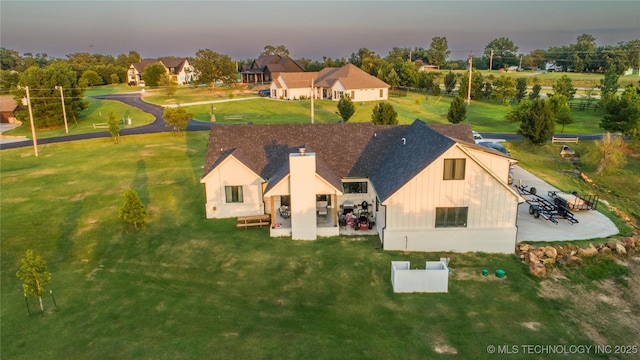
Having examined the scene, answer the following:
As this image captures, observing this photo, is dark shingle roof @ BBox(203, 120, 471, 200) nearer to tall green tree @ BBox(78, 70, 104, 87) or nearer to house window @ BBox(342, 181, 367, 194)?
house window @ BBox(342, 181, 367, 194)

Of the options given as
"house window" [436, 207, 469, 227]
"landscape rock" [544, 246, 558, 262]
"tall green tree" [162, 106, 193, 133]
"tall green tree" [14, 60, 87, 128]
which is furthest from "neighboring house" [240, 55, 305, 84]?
"landscape rock" [544, 246, 558, 262]

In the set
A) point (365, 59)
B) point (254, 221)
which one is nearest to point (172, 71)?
point (365, 59)

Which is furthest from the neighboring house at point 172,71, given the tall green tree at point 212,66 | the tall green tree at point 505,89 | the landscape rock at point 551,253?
the landscape rock at point 551,253

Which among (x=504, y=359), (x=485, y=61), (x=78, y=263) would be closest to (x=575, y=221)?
(x=504, y=359)

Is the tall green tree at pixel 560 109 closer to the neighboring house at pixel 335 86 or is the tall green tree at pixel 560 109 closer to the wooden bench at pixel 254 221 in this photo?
the neighboring house at pixel 335 86

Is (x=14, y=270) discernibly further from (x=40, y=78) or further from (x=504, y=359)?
(x=40, y=78)
